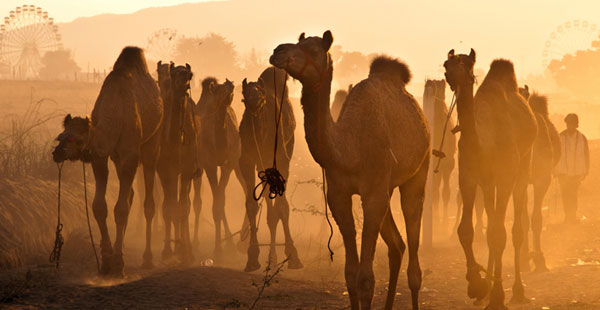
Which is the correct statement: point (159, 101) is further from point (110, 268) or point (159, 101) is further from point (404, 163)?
point (404, 163)

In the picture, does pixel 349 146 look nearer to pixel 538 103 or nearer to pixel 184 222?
pixel 184 222

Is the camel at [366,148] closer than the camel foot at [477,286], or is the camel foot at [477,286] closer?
the camel at [366,148]

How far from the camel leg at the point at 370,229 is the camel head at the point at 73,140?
179 inches

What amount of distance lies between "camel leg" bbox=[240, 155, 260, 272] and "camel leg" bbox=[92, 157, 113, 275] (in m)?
2.29

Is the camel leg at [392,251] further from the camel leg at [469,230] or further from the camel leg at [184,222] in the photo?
the camel leg at [184,222]

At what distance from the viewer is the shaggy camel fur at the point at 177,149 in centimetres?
1212

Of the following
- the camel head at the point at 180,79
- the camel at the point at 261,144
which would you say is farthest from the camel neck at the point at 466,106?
the camel head at the point at 180,79

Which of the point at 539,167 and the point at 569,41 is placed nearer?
the point at 539,167

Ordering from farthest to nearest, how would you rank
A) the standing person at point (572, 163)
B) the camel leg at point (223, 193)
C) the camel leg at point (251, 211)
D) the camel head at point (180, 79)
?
the standing person at point (572, 163), the camel leg at point (223, 193), the camel head at point (180, 79), the camel leg at point (251, 211)

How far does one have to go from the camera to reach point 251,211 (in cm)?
1187

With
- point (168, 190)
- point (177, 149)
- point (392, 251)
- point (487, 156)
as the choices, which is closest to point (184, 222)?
point (168, 190)

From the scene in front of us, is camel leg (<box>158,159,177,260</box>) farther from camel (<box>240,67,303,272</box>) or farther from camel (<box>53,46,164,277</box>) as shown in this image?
camel (<box>240,67,303,272</box>)

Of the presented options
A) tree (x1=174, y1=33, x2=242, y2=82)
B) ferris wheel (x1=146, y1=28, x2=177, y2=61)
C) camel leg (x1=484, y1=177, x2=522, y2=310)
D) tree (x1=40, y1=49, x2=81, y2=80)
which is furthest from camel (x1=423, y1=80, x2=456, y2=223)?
tree (x1=40, y1=49, x2=81, y2=80)

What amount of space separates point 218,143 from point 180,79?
2498 millimetres
